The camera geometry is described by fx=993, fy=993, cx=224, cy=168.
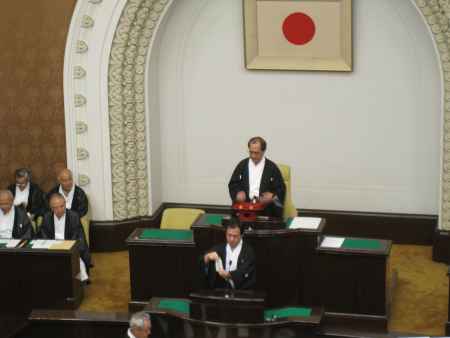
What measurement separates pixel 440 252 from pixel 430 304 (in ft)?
4.12

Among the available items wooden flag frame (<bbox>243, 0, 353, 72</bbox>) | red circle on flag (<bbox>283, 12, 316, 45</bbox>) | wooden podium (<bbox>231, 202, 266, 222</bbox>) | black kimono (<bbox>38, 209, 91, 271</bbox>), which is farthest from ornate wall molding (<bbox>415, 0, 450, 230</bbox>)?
black kimono (<bbox>38, 209, 91, 271</bbox>)

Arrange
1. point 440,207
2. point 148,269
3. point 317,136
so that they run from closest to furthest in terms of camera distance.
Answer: point 148,269 → point 440,207 → point 317,136

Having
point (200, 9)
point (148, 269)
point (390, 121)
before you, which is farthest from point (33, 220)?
point (390, 121)

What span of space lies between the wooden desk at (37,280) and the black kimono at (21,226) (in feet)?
1.94

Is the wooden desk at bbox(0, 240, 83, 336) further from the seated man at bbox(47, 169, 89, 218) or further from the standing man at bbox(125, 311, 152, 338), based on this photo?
the standing man at bbox(125, 311, 152, 338)

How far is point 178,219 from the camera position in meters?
10.6

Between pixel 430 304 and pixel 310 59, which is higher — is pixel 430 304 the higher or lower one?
the lower one

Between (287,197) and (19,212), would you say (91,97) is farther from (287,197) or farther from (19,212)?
(287,197)

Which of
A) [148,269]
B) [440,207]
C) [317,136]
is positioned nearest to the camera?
[148,269]

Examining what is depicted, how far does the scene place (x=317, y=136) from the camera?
12.1m

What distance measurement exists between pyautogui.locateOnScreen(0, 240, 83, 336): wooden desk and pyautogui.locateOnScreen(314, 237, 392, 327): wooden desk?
2575 millimetres

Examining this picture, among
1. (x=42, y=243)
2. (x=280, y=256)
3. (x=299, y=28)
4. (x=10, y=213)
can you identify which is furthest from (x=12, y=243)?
(x=299, y=28)

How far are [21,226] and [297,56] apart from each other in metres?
3.78

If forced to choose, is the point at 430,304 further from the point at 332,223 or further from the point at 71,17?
the point at 71,17
